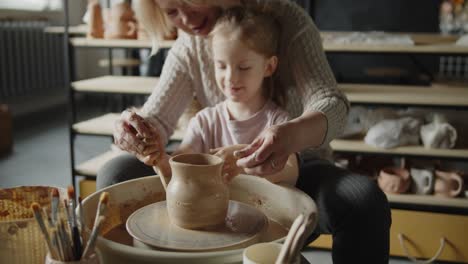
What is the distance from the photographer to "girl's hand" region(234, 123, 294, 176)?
0.85 meters

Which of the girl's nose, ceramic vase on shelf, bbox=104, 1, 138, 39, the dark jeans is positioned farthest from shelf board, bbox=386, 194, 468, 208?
ceramic vase on shelf, bbox=104, 1, 138, 39

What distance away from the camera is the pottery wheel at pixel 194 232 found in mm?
782

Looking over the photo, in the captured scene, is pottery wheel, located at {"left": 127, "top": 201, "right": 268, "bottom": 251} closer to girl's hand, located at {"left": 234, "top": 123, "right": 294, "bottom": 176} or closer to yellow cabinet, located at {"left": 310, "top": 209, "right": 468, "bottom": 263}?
girl's hand, located at {"left": 234, "top": 123, "right": 294, "bottom": 176}

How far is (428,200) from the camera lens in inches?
76.5

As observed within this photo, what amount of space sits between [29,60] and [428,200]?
3712mm

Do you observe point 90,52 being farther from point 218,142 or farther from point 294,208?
point 294,208

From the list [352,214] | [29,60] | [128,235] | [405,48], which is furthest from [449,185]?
[29,60]

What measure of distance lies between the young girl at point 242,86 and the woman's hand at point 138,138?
12 centimetres

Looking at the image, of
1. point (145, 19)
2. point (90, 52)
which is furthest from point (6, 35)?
point (145, 19)

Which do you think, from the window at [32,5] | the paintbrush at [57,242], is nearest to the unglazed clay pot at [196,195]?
the paintbrush at [57,242]

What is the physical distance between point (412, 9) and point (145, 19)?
3.63 meters

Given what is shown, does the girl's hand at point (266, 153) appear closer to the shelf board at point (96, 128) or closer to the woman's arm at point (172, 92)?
the woman's arm at point (172, 92)

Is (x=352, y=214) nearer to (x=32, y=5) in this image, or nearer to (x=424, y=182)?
(x=424, y=182)

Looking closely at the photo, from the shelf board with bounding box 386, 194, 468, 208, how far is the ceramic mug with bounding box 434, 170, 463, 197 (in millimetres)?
28
